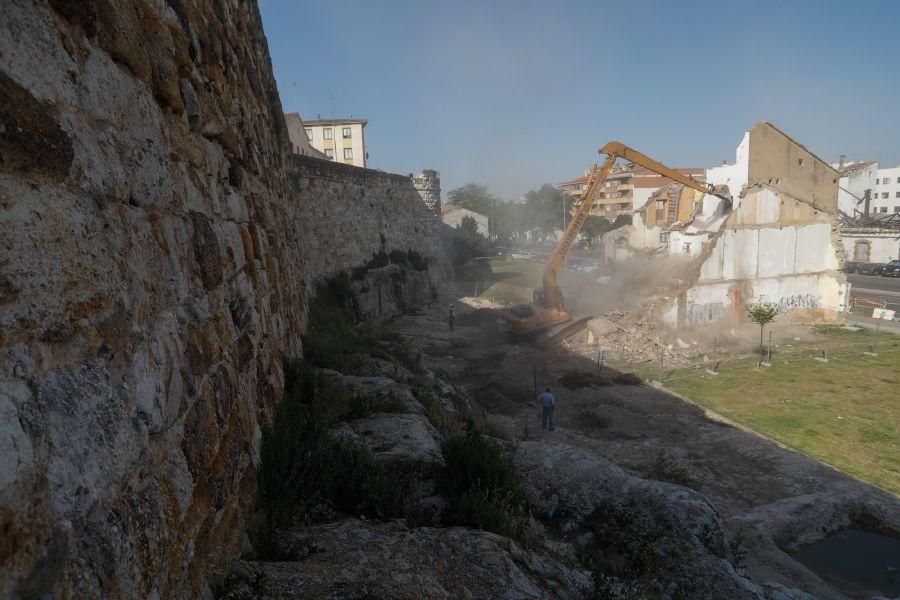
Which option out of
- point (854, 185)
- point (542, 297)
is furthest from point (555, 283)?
point (854, 185)

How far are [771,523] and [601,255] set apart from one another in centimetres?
2786

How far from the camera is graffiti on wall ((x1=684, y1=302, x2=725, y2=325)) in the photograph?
19.0 metres

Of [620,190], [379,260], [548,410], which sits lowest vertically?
[548,410]

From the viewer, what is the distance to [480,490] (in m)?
3.75

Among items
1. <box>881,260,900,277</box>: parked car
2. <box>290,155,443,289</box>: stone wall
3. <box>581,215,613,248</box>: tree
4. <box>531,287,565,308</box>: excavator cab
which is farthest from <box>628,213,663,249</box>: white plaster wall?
<box>581,215,613,248</box>: tree

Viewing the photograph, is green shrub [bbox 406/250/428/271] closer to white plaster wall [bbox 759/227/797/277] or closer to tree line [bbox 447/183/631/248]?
white plaster wall [bbox 759/227/797/277]

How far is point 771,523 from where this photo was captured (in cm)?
686

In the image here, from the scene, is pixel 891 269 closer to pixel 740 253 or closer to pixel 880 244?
pixel 880 244

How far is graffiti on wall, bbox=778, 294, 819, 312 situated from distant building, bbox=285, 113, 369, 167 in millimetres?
34357

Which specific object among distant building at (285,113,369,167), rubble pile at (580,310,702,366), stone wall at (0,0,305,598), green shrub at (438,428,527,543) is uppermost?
distant building at (285,113,369,167)

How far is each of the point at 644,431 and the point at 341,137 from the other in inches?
1653

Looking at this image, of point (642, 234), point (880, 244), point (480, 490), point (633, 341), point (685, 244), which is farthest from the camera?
point (880, 244)

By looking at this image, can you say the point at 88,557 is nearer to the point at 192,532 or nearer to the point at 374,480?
the point at 192,532

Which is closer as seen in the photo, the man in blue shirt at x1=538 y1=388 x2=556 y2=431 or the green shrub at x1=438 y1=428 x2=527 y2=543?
the green shrub at x1=438 y1=428 x2=527 y2=543
